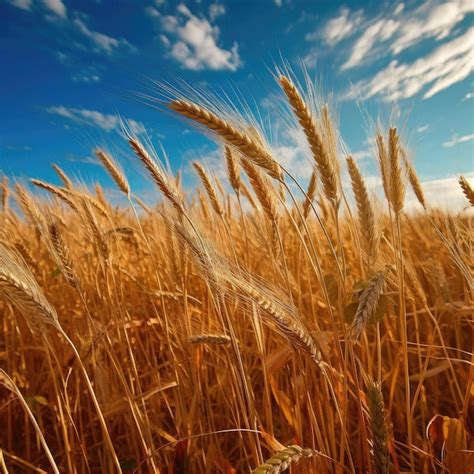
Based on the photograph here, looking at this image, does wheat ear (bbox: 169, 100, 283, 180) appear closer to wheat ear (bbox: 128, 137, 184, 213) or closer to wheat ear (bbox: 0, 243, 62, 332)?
wheat ear (bbox: 128, 137, 184, 213)

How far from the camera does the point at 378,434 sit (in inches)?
33.7

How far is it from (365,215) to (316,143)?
357 millimetres

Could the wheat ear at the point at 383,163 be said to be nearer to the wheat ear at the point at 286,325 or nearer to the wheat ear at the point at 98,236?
the wheat ear at the point at 286,325

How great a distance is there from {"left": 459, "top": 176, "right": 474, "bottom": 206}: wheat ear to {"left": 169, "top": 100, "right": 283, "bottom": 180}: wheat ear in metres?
0.95

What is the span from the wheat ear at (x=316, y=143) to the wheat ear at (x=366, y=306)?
29 centimetres

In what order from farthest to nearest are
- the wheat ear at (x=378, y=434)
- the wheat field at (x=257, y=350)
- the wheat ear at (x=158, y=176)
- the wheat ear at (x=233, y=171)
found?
1. the wheat ear at (x=233, y=171)
2. the wheat ear at (x=158, y=176)
3. the wheat field at (x=257, y=350)
4. the wheat ear at (x=378, y=434)

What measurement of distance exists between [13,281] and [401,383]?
1.66m

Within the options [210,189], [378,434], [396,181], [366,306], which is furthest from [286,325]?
[210,189]

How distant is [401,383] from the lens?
5.54 feet

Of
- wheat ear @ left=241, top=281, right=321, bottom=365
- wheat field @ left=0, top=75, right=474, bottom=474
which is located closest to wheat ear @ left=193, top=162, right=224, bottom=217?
wheat field @ left=0, top=75, right=474, bottom=474

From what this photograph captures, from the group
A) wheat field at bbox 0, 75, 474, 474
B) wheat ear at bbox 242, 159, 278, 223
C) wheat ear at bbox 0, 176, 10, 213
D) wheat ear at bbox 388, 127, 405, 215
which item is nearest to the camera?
wheat field at bbox 0, 75, 474, 474

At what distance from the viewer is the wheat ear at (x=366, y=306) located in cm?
89

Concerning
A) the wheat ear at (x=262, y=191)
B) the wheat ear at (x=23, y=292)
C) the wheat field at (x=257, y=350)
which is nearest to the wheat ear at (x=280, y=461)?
the wheat field at (x=257, y=350)

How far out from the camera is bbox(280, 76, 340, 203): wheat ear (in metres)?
1.14
